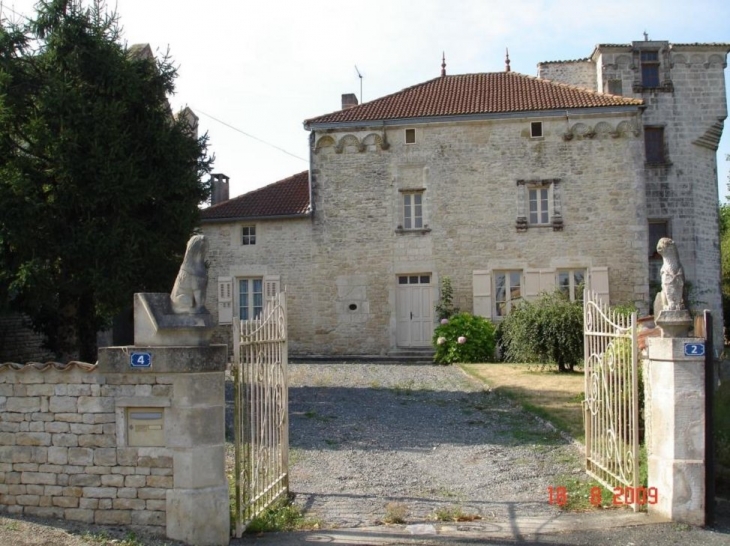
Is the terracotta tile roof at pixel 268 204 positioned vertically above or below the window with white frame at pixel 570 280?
above

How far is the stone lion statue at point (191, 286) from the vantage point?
5.64 metres

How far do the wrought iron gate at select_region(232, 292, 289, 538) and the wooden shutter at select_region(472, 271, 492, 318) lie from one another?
12.9 metres

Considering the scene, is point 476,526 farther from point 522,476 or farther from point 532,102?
point 532,102

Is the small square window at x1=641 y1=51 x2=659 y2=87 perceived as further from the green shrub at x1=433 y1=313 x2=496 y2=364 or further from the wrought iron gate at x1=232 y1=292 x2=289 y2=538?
the wrought iron gate at x1=232 y1=292 x2=289 y2=538

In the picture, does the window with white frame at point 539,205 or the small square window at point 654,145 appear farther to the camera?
the small square window at point 654,145

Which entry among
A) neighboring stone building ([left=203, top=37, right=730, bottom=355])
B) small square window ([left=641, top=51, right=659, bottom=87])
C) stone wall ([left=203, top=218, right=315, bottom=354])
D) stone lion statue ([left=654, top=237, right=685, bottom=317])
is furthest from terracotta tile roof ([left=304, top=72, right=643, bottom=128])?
stone lion statue ([left=654, top=237, right=685, bottom=317])

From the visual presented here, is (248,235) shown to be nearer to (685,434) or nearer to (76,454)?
(76,454)

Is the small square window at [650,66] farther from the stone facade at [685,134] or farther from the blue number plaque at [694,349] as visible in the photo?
the blue number plaque at [694,349]

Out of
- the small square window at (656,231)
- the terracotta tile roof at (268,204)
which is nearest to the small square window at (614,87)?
the small square window at (656,231)

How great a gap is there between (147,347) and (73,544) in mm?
1478

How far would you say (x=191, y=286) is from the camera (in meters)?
5.65

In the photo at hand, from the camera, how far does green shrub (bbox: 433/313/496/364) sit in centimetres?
1861

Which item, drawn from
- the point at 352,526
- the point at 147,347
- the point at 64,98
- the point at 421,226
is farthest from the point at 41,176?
the point at 421,226

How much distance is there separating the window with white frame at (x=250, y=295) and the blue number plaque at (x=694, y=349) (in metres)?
15.7
